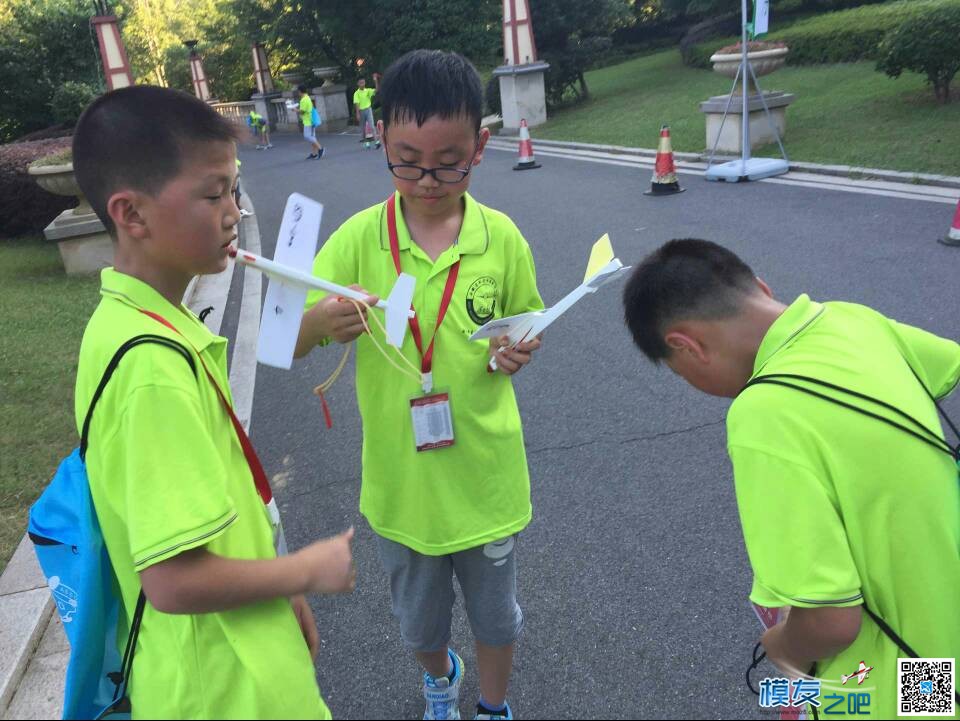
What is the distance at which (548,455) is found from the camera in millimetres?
3932

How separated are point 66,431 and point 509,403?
A: 10.9 feet

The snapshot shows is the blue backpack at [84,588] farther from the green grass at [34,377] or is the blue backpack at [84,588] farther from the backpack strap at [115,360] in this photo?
the green grass at [34,377]

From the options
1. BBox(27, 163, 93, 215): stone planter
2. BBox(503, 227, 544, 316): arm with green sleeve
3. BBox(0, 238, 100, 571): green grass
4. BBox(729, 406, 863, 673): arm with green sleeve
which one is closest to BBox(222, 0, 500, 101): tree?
BBox(27, 163, 93, 215): stone planter

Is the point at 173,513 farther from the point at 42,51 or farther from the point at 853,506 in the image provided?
the point at 42,51

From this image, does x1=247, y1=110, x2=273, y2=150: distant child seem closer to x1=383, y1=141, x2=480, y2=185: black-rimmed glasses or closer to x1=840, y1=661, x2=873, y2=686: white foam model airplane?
x1=383, y1=141, x2=480, y2=185: black-rimmed glasses

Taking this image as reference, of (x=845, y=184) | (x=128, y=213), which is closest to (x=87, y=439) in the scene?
(x=128, y=213)

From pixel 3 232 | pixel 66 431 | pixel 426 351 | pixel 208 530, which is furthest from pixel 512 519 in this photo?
pixel 3 232

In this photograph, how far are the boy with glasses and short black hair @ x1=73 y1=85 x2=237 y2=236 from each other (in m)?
0.55

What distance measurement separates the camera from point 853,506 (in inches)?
51.8

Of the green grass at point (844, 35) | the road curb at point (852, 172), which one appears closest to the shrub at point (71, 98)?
the road curb at point (852, 172)

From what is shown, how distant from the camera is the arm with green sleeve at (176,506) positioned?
47.1 inches

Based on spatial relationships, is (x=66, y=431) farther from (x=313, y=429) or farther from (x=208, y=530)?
(x=208, y=530)

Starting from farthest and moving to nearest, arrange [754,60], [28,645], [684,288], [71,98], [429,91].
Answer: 1. [71,98]
2. [754,60]
3. [28,645]
4. [429,91]
5. [684,288]

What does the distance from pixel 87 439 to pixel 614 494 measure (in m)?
2.61
